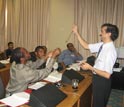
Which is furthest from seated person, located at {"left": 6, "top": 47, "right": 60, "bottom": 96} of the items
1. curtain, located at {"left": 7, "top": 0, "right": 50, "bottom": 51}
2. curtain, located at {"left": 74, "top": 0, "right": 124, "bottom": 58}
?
curtain, located at {"left": 7, "top": 0, "right": 50, "bottom": 51}

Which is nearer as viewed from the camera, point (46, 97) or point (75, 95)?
point (46, 97)

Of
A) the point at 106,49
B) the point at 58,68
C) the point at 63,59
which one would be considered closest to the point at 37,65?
the point at 58,68

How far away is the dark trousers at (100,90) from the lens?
9.29 feet

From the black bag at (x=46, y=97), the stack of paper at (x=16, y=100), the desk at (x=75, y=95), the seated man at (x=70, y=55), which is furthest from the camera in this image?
the seated man at (x=70, y=55)

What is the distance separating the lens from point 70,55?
6094 mm

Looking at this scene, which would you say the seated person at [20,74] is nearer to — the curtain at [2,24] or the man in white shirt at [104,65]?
the man in white shirt at [104,65]

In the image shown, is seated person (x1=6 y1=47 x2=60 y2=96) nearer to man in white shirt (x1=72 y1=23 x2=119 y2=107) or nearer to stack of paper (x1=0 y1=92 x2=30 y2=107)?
stack of paper (x1=0 y1=92 x2=30 y2=107)

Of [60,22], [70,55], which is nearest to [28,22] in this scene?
[60,22]

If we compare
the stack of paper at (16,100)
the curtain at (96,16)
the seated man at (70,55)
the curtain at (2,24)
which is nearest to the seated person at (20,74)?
the stack of paper at (16,100)

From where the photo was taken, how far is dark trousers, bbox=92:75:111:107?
111 inches

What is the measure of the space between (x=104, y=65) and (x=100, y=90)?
403 millimetres

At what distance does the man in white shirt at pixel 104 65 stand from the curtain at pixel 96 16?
3560 mm

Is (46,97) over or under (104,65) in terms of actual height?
under

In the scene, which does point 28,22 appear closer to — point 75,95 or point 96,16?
point 96,16
